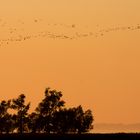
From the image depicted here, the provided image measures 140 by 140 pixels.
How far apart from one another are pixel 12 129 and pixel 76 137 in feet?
240

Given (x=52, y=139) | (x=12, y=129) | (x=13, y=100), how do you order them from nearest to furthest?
(x=52, y=139)
(x=13, y=100)
(x=12, y=129)

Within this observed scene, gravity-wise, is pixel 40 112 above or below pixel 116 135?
above

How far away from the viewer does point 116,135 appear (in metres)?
78.2

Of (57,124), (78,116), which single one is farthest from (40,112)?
(78,116)

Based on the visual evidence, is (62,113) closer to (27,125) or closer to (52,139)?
(27,125)

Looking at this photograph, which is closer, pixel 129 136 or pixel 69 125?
pixel 129 136

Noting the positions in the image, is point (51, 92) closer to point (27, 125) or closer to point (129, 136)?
point (27, 125)

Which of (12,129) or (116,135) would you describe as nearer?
(116,135)

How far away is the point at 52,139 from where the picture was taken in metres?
75.2

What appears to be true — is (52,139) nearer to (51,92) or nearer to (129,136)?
(129,136)

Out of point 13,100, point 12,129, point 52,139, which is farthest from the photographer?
point 12,129

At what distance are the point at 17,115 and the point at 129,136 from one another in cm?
6599

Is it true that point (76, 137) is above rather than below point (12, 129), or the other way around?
below

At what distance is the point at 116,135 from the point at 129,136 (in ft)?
8.18
